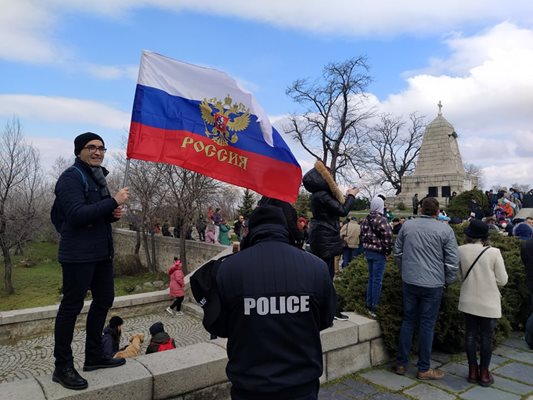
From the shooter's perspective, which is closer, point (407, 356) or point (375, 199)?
point (407, 356)

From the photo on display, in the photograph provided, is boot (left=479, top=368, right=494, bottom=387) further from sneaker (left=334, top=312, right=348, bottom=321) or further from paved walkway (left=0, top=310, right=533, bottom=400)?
sneaker (left=334, top=312, right=348, bottom=321)

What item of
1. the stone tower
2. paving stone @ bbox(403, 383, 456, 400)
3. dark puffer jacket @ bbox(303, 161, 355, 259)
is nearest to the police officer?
dark puffer jacket @ bbox(303, 161, 355, 259)

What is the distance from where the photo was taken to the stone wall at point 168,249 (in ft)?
75.5

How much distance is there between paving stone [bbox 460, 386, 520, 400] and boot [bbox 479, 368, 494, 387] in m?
0.06

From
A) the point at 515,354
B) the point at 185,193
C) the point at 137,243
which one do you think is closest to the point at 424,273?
the point at 515,354

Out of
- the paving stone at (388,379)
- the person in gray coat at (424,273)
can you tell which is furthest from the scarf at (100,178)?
the paving stone at (388,379)

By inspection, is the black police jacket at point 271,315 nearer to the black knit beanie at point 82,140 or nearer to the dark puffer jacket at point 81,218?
the dark puffer jacket at point 81,218

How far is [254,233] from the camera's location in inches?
92.3

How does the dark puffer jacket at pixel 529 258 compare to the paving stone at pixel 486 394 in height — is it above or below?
above

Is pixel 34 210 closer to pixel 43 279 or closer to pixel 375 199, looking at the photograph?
pixel 43 279

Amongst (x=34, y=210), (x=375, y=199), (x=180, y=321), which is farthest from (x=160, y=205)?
(x=375, y=199)

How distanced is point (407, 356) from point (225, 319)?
3.29 m

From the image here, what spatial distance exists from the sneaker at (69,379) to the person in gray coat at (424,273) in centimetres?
338

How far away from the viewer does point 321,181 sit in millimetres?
4594
